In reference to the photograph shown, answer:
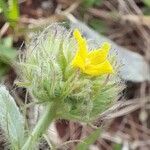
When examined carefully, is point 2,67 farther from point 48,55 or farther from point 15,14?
point 48,55

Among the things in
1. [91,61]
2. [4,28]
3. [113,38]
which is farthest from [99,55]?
[113,38]

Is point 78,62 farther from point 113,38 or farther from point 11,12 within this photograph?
point 113,38

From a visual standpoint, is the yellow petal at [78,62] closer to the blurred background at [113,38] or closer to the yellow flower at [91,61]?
the yellow flower at [91,61]

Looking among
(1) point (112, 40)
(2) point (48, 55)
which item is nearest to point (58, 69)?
(2) point (48, 55)

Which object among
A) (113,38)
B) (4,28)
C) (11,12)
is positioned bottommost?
(113,38)

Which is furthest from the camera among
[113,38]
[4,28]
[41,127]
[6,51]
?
[113,38]

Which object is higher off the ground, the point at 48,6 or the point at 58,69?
the point at 58,69
